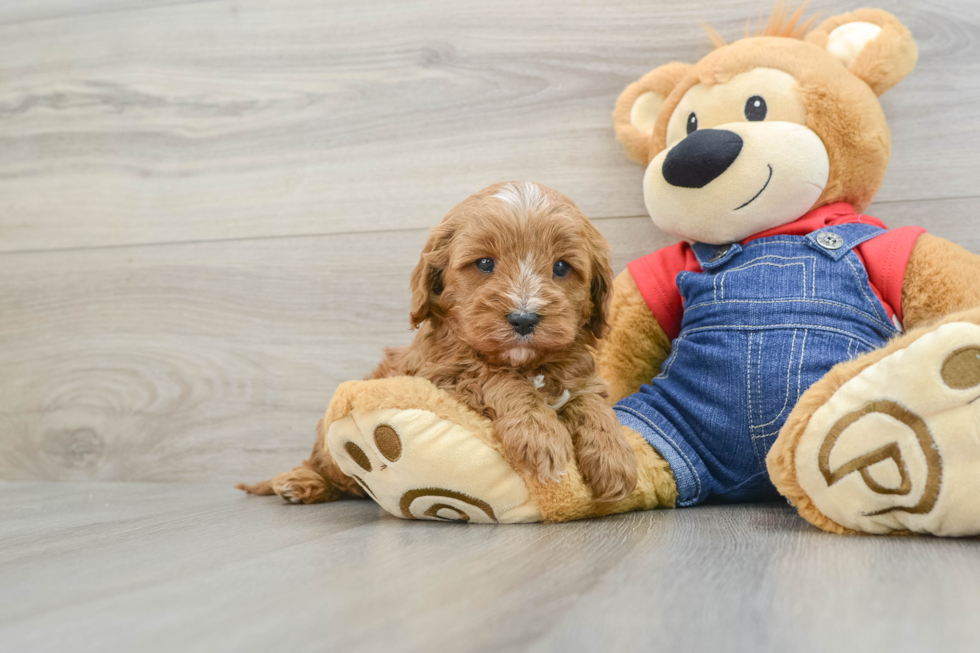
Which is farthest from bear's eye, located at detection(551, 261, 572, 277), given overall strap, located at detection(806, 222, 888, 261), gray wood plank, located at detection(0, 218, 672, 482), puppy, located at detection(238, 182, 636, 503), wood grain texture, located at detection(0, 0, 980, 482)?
gray wood plank, located at detection(0, 218, 672, 482)

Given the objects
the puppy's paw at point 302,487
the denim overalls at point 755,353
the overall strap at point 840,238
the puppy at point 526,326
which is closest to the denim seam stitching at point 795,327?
the denim overalls at point 755,353

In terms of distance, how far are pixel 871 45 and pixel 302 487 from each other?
4.66ft

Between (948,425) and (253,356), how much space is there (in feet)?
5.22

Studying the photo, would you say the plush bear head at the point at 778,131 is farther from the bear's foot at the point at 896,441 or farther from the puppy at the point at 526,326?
the bear's foot at the point at 896,441

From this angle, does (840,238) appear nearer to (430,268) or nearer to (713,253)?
(713,253)

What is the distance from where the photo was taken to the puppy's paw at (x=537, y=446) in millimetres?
1078

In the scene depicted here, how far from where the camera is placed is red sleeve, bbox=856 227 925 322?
1.28 metres

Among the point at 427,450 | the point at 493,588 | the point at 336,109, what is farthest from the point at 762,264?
the point at 336,109

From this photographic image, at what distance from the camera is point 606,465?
1.12 meters

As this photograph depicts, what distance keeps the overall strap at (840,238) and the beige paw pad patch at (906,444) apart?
0.37 meters

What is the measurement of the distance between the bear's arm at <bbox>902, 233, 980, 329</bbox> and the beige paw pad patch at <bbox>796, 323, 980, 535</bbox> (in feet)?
1.12

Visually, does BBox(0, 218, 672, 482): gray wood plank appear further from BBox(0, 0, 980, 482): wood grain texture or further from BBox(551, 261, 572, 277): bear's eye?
BBox(551, 261, 572, 277): bear's eye

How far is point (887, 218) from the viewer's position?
1627 mm

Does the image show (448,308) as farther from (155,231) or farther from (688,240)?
(155,231)
